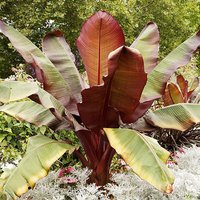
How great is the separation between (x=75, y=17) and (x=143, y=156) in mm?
16286

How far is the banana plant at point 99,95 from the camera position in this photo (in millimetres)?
3213

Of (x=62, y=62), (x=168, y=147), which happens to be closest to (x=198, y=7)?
(x=168, y=147)

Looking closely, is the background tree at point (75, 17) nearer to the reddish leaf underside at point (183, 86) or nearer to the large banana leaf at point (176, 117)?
the reddish leaf underside at point (183, 86)

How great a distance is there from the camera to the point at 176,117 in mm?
3873

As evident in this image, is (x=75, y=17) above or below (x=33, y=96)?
below

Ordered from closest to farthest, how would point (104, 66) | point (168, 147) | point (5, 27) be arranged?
point (104, 66), point (5, 27), point (168, 147)

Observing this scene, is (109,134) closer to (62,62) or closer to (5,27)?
(62,62)

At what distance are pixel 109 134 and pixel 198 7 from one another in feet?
76.4

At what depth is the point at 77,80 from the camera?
4039 mm

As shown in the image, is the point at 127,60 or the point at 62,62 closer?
the point at 127,60

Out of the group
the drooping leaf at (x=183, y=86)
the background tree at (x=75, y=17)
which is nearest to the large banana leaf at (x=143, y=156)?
the drooping leaf at (x=183, y=86)

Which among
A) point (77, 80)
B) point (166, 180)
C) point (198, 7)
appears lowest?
point (198, 7)

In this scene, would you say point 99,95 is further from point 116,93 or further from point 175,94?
point 175,94

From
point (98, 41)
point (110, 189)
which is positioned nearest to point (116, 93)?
point (98, 41)
